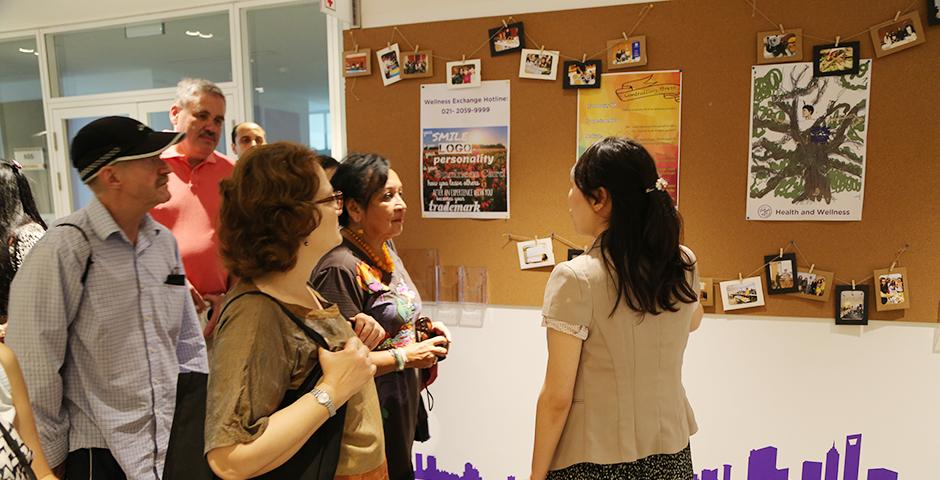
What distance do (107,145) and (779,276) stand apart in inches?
88.9

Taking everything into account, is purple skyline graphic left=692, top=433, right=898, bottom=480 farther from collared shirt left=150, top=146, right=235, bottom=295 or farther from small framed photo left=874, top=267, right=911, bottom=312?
collared shirt left=150, top=146, right=235, bottom=295

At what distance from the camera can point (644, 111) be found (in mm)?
2330

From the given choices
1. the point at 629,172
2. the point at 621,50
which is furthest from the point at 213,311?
the point at 621,50

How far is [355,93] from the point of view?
2.71m

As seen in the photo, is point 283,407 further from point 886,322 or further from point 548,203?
point 886,322

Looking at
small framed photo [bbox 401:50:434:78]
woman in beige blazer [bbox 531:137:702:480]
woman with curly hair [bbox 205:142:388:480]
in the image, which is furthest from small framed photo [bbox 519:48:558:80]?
woman with curly hair [bbox 205:142:388:480]

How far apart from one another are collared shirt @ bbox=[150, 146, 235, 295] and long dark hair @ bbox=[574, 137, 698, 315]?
4.88 ft

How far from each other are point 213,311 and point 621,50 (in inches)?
73.3

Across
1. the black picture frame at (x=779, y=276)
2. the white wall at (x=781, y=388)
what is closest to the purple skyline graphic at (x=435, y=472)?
the white wall at (x=781, y=388)

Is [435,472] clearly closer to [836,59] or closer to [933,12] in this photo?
[836,59]

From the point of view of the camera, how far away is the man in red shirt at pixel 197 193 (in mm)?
2221

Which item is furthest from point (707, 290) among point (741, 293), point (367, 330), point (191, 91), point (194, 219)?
point (191, 91)

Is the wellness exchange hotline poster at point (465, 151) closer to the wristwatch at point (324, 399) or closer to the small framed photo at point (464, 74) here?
the small framed photo at point (464, 74)

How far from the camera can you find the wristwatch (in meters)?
1.02
